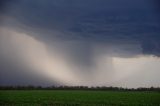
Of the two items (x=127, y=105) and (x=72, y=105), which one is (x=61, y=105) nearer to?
(x=72, y=105)

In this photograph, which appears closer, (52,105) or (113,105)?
(52,105)

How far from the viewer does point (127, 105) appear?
3516 centimetres

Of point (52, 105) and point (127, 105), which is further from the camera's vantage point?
point (127, 105)

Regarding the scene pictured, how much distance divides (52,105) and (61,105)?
0.90 m

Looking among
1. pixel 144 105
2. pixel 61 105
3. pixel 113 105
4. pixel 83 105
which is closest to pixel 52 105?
pixel 61 105

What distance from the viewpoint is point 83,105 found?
33.3 meters

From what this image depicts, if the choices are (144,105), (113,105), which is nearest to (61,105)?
(113,105)

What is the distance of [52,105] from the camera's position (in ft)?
108

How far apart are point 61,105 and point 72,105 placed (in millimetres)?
1239

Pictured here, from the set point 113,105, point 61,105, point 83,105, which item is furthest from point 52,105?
point 113,105

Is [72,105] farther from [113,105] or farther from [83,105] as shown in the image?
[113,105]

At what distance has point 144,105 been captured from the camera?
35000mm

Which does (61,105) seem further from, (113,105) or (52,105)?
(113,105)

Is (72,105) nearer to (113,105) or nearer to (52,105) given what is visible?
(52,105)
